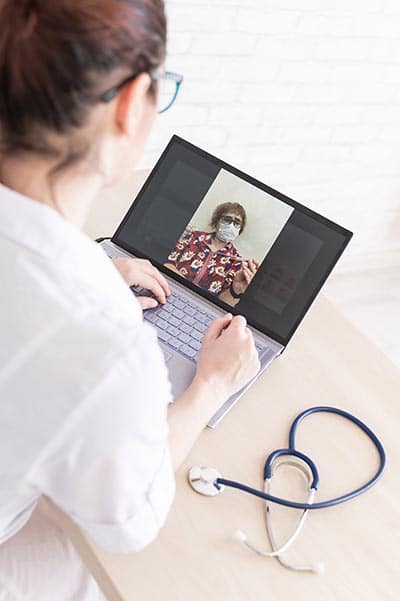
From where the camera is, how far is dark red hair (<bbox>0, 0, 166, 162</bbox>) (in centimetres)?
62

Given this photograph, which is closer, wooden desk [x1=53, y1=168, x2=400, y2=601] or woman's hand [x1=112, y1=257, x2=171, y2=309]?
wooden desk [x1=53, y1=168, x2=400, y2=601]

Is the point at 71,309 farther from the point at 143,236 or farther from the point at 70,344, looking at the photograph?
the point at 143,236

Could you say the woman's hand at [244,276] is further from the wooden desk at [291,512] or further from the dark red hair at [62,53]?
the dark red hair at [62,53]

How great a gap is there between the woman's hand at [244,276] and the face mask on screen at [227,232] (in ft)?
0.14

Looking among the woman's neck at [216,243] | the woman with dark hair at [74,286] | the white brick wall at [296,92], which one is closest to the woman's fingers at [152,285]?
the woman's neck at [216,243]

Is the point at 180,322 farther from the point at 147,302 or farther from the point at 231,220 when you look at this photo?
the point at 231,220

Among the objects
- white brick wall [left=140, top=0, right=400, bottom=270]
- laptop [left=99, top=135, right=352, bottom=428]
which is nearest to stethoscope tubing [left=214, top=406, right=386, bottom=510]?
laptop [left=99, top=135, right=352, bottom=428]

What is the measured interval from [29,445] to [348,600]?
15.7 inches

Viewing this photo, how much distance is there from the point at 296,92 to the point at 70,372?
1.76 metres

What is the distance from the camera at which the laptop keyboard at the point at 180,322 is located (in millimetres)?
1067

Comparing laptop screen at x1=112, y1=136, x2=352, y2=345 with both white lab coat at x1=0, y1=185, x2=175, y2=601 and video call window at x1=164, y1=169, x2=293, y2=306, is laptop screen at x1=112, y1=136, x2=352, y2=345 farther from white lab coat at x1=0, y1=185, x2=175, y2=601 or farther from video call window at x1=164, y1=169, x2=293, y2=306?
white lab coat at x1=0, y1=185, x2=175, y2=601

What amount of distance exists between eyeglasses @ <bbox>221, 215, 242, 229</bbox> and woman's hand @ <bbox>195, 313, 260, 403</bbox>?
6.7 inches

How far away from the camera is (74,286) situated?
25.8 inches

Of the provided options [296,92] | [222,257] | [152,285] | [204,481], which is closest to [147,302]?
[152,285]
